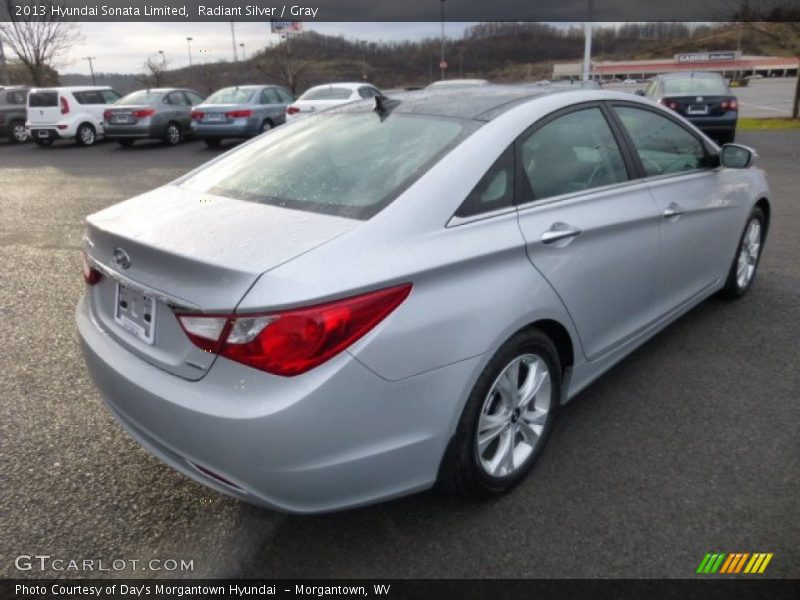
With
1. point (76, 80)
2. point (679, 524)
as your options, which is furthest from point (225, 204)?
point (76, 80)

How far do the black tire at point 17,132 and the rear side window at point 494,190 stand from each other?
20.0 m

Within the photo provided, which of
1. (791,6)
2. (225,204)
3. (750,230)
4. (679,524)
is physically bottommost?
(679,524)

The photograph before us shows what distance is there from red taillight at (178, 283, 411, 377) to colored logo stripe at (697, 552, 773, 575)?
1.44 meters

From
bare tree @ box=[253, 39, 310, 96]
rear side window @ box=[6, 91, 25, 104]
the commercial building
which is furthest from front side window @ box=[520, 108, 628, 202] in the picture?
the commercial building

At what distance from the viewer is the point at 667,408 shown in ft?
10.3

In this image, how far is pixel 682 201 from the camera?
11.2ft

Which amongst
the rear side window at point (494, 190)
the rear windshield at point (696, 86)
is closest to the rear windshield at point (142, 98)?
the rear windshield at point (696, 86)

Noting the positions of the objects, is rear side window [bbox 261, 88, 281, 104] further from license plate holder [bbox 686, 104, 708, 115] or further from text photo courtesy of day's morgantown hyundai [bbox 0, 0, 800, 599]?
text photo courtesy of day's morgantown hyundai [bbox 0, 0, 800, 599]

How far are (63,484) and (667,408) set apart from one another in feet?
9.17

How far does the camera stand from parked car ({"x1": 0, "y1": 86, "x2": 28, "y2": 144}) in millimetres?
17797

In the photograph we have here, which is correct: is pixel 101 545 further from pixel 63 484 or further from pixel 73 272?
pixel 73 272

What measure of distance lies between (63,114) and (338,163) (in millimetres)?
16710

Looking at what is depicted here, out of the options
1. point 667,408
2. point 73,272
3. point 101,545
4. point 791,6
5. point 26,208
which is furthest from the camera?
point 791,6

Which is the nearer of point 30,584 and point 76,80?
point 30,584
